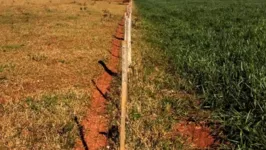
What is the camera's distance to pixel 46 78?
13586 millimetres

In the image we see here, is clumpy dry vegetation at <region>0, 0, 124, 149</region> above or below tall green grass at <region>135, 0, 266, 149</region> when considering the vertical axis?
below

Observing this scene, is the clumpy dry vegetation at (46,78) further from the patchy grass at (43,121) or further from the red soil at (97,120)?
the red soil at (97,120)

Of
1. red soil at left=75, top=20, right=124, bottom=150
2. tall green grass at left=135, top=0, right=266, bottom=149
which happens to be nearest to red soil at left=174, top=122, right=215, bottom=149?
tall green grass at left=135, top=0, right=266, bottom=149

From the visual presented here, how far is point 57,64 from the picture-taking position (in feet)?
51.3

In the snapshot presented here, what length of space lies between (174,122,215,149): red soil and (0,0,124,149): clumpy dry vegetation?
7.96ft

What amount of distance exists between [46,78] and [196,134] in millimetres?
6841

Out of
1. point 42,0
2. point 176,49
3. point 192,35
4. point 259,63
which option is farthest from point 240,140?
point 42,0

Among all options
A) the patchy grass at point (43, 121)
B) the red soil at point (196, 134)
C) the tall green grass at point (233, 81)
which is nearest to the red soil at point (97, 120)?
the patchy grass at point (43, 121)

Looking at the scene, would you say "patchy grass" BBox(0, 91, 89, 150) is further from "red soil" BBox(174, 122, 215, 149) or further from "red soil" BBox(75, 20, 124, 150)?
"red soil" BBox(174, 122, 215, 149)

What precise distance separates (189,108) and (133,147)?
258 centimetres

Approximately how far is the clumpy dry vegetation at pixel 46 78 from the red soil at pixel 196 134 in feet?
7.96

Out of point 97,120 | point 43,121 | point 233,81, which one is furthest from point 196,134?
point 43,121

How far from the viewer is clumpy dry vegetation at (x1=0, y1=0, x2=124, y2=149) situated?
8.77 meters

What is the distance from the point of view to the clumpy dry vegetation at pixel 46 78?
8773 mm
